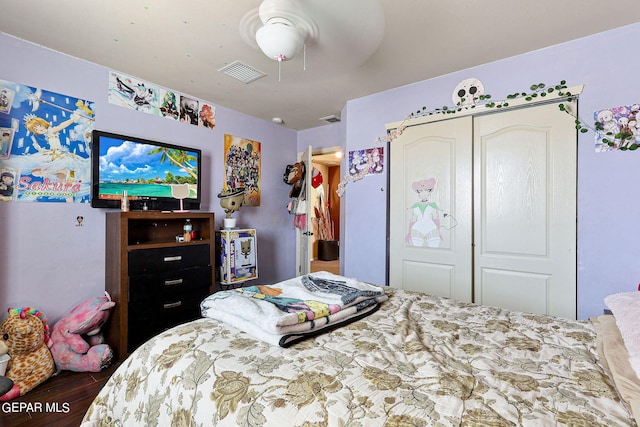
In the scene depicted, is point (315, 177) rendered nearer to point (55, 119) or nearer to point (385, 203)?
point (385, 203)

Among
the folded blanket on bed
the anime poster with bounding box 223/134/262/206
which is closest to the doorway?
the anime poster with bounding box 223/134/262/206

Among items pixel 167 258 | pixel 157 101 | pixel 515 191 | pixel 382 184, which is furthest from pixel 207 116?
pixel 515 191

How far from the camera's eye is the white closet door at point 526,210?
215 centimetres

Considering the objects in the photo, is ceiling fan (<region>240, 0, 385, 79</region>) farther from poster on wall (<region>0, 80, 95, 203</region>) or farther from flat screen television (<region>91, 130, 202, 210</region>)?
poster on wall (<region>0, 80, 95, 203</region>)

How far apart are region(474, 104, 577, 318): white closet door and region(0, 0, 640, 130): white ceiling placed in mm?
544

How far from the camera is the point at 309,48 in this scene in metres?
1.78

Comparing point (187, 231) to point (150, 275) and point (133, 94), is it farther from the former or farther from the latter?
point (133, 94)

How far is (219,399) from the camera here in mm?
788

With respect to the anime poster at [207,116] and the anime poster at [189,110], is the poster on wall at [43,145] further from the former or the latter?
the anime poster at [207,116]

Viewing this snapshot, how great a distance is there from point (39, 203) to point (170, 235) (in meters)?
0.96

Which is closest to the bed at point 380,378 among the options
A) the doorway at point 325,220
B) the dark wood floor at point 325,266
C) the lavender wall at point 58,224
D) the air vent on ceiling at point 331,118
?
the lavender wall at point 58,224

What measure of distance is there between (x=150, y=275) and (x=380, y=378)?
7.13 feet

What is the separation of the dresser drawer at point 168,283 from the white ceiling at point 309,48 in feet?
5.62

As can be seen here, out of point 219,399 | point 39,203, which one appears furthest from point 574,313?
point 39,203
